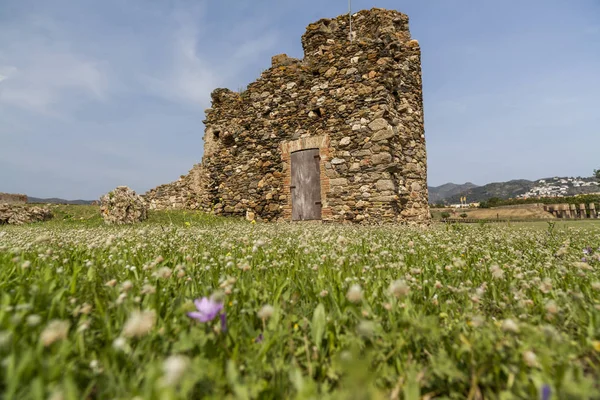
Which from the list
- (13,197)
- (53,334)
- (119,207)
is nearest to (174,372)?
(53,334)

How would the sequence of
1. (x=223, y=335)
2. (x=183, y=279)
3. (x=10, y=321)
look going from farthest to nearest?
(x=183, y=279) → (x=223, y=335) → (x=10, y=321)

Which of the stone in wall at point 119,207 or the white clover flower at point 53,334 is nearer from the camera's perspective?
the white clover flower at point 53,334

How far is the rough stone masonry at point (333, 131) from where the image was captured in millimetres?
9930

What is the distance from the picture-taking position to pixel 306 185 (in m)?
11.3

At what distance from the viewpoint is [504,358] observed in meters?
1.17

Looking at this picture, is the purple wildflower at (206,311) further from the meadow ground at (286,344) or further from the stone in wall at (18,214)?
the stone in wall at (18,214)

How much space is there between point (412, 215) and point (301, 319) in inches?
378

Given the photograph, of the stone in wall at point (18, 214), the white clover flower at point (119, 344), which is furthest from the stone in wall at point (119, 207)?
the white clover flower at point (119, 344)

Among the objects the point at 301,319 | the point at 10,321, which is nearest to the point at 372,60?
the point at 301,319

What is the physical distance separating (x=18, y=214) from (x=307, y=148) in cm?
1230

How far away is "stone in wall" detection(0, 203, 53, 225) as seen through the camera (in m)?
12.2

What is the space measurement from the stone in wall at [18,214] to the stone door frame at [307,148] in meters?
10.7

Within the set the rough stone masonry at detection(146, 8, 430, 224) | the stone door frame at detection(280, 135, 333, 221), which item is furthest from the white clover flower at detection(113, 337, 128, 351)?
the stone door frame at detection(280, 135, 333, 221)

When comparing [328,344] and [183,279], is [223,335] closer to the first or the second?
[328,344]
